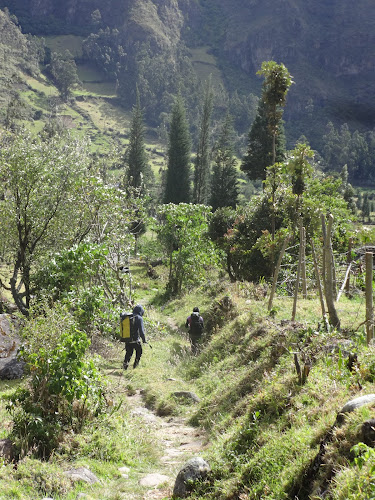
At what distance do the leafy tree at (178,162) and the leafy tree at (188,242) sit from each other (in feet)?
109

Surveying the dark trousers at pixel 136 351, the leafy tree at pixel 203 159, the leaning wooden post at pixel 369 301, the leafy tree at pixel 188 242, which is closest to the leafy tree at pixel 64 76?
the leafy tree at pixel 203 159

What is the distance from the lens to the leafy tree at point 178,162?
5641 centimetres

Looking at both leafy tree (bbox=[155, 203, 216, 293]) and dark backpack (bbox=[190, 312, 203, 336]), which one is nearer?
dark backpack (bbox=[190, 312, 203, 336])

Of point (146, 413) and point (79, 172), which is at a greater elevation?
point (79, 172)

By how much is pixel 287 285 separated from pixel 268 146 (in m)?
25.5

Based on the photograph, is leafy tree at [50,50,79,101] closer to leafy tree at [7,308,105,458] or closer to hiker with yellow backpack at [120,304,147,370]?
hiker with yellow backpack at [120,304,147,370]

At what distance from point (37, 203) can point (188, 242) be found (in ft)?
34.5

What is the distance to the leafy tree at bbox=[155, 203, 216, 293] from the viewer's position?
21875 millimetres

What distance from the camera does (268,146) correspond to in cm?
3772

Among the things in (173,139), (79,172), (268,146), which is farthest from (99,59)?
(79,172)

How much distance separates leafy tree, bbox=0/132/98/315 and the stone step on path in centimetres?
525

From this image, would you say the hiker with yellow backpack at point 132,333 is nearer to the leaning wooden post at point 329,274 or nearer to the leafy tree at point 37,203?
the leafy tree at point 37,203

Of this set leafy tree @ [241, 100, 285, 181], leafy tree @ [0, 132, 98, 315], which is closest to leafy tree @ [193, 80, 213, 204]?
leafy tree @ [241, 100, 285, 181]

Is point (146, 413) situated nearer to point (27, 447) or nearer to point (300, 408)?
point (27, 447)
